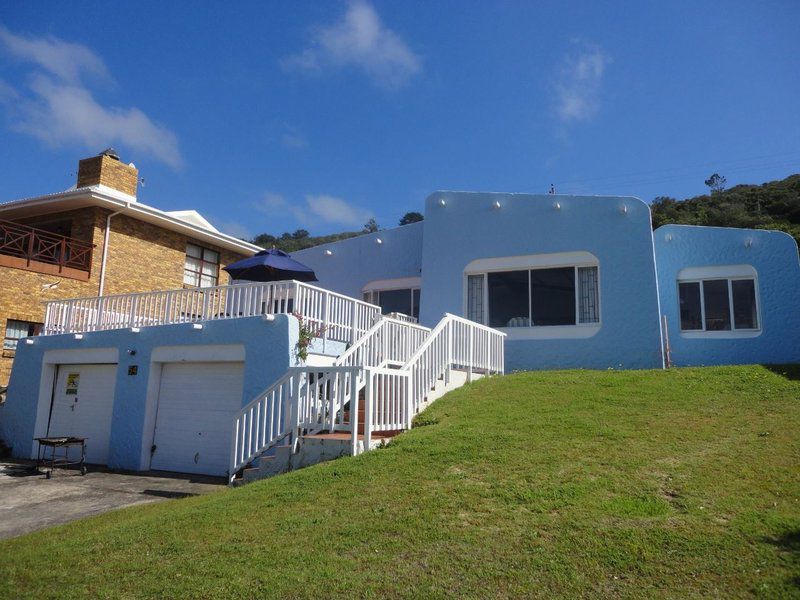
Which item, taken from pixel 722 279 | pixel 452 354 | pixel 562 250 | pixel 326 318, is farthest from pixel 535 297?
pixel 326 318

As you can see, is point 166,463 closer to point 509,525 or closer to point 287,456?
point 287,456

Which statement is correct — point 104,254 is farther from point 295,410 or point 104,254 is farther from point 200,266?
point 295,410

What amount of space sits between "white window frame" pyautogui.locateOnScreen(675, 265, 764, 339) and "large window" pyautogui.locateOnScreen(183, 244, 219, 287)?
50.7 ft

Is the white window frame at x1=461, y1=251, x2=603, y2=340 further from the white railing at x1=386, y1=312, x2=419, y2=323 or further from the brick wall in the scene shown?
the brick wall

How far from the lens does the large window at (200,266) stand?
2259cm

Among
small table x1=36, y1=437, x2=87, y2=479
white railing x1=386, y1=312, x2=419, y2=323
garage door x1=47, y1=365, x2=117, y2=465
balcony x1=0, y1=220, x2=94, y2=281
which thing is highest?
balcony x1=0, y1=220, x2=94, y2=281

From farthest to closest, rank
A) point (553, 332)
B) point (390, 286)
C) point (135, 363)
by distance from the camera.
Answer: point (390, 286) → point (553, 332) → point (135, 363)

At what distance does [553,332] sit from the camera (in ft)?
52.2

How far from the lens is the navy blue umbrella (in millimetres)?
15156

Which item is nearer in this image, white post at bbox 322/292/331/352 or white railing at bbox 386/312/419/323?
white post at bbox 322/292/331/352

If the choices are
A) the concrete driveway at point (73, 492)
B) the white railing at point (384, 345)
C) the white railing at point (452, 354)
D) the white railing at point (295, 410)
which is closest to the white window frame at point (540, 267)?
the white railing at point (452, 354)

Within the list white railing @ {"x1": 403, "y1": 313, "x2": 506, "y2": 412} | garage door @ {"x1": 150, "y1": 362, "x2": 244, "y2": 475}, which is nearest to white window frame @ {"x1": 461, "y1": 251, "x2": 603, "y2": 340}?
white railing @ {"x1": 403, "y1": 313, "x2": 506, "y2": 412}

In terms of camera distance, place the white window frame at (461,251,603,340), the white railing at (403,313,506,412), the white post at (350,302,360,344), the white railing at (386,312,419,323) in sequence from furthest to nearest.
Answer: the white railing at (386,312,419,323) → the white window frame at (461,251,603,340) → the white post at (350,302,360,344) → the white railing at (403,313,506,412)

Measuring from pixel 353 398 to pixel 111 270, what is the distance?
13.5m
